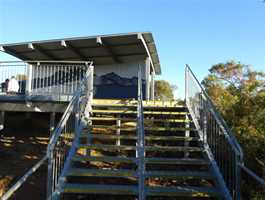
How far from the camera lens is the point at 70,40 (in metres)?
9.85

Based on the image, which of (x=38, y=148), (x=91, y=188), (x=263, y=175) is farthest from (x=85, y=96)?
(x=263, y=175)

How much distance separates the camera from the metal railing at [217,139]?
4.41 metres

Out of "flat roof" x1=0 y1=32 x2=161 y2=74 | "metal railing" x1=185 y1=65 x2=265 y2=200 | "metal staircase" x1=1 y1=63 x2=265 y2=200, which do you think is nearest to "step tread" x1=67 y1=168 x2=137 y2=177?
"metal staircase" x1=1 y1=63 x2=265 y2=200

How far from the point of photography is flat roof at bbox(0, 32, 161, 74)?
9719 mm

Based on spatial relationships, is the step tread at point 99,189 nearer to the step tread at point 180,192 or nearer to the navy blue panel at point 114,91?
the step tread at point 180,192

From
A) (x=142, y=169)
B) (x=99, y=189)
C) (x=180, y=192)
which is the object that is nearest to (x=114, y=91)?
(x=142, y=169)

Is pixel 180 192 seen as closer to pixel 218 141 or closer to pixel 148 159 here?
pixel 148 159

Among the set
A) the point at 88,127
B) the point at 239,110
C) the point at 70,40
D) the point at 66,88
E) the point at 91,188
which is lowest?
the point at 91,188

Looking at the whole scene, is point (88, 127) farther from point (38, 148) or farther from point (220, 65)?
point (220, 65)

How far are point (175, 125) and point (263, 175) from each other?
8.91ft

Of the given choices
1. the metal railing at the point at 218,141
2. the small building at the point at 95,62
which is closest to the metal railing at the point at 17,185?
the metal railing at the point at 218,141

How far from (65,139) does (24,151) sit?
2.52 metres

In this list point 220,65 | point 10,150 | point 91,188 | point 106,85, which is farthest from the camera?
point 220,65

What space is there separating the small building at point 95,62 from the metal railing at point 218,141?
2499mm
